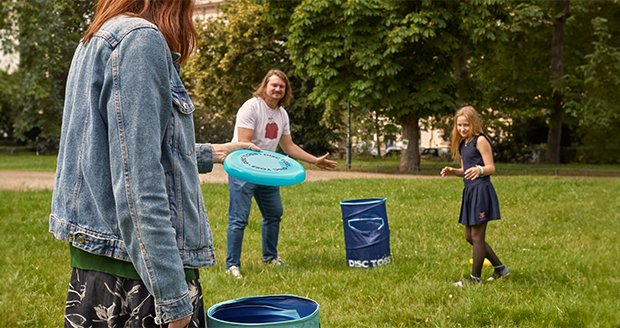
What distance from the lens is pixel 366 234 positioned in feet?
24.9

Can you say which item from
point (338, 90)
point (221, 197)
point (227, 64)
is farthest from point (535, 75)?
point (221, 197)

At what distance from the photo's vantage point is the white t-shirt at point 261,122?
698 cm

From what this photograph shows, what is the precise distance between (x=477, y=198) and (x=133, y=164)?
196 inches

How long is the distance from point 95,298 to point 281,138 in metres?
5.24

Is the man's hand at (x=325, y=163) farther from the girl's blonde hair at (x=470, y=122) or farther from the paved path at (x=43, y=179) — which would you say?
the paved path at (x=43, y=179)

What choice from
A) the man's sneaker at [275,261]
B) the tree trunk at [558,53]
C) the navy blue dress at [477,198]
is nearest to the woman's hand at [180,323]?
the navy blue dress at [477,198]

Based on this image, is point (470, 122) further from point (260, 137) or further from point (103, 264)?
point (103, 264)

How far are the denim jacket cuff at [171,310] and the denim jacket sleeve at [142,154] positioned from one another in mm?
52

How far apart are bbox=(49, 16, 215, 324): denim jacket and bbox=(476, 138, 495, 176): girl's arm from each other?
4.62 m

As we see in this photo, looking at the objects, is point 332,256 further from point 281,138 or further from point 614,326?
point 614,326

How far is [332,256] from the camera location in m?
8.16

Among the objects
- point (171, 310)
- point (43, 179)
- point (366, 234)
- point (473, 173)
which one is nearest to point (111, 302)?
point (171, 310)

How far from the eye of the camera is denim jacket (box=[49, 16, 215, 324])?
199 cm

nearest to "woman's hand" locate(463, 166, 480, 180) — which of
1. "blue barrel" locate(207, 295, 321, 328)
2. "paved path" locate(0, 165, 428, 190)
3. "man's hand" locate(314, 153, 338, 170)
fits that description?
"man's hand" locate(314, 153, 338, 170)
